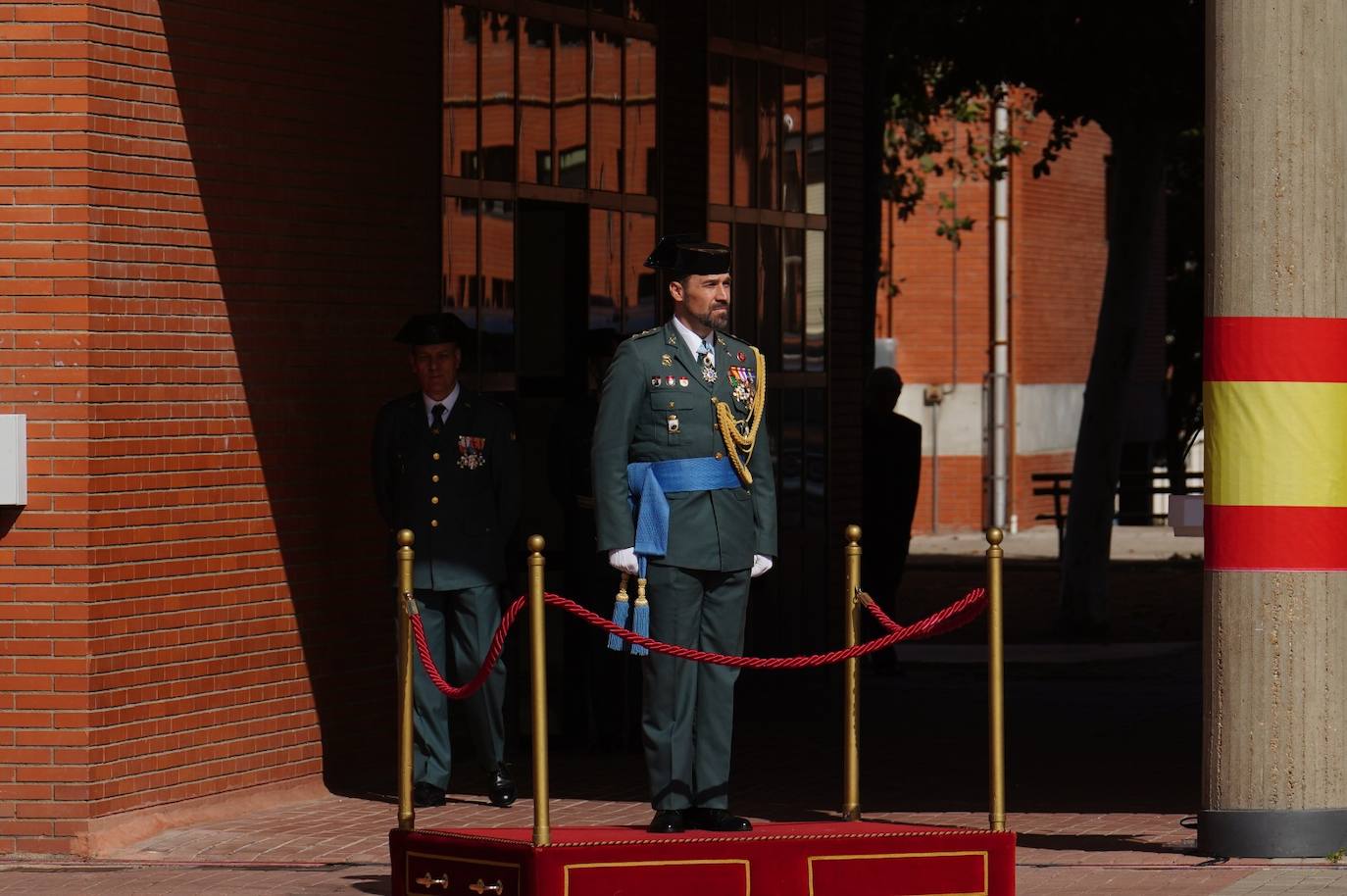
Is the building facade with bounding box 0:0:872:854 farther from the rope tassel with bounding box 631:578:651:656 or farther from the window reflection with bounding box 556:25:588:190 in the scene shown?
the rope tassel with bounding box 631:578:651:656

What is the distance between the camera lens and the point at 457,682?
1095 centimetres

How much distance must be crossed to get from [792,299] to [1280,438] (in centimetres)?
605

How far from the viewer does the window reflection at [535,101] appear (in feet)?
41.1

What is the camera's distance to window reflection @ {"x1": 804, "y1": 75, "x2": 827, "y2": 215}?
49.6ft

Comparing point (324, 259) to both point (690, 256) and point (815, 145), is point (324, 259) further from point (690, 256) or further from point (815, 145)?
point (815, 145)

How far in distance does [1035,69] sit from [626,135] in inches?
283

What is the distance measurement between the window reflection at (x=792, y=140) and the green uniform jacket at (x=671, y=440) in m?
6.26

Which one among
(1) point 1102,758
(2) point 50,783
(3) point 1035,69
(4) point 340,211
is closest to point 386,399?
(4) point 340,211

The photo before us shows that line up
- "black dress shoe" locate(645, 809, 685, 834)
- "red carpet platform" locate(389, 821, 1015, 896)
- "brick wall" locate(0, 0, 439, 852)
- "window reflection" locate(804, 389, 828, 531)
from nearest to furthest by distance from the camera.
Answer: "red carpet platform" locate(389, 821, 1015, 896) < "black dress shoe" locate(645, 809, 685, 834) < "brick wall" locate(0, 0, 439, 852) < "window reflection" locate(804, 389, 828, 531)

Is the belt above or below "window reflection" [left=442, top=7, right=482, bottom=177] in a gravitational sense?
below

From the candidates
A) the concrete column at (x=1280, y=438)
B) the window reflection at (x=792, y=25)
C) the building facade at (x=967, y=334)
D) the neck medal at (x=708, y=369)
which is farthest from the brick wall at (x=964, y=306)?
the neck medal at (x=708, y=369)

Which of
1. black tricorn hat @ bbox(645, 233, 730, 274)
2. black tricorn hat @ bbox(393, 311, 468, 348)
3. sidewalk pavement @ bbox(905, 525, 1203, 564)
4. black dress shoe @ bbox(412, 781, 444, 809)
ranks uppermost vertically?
black tricorn hat @ bbox(645, 233, 730, 274)

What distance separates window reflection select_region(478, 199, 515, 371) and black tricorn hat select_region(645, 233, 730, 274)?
3509 mm

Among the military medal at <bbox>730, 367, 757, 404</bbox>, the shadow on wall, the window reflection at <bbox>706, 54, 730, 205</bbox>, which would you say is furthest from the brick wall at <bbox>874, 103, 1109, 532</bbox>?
the military medal at <bbox>730, 367, 757, 404</bbox>
